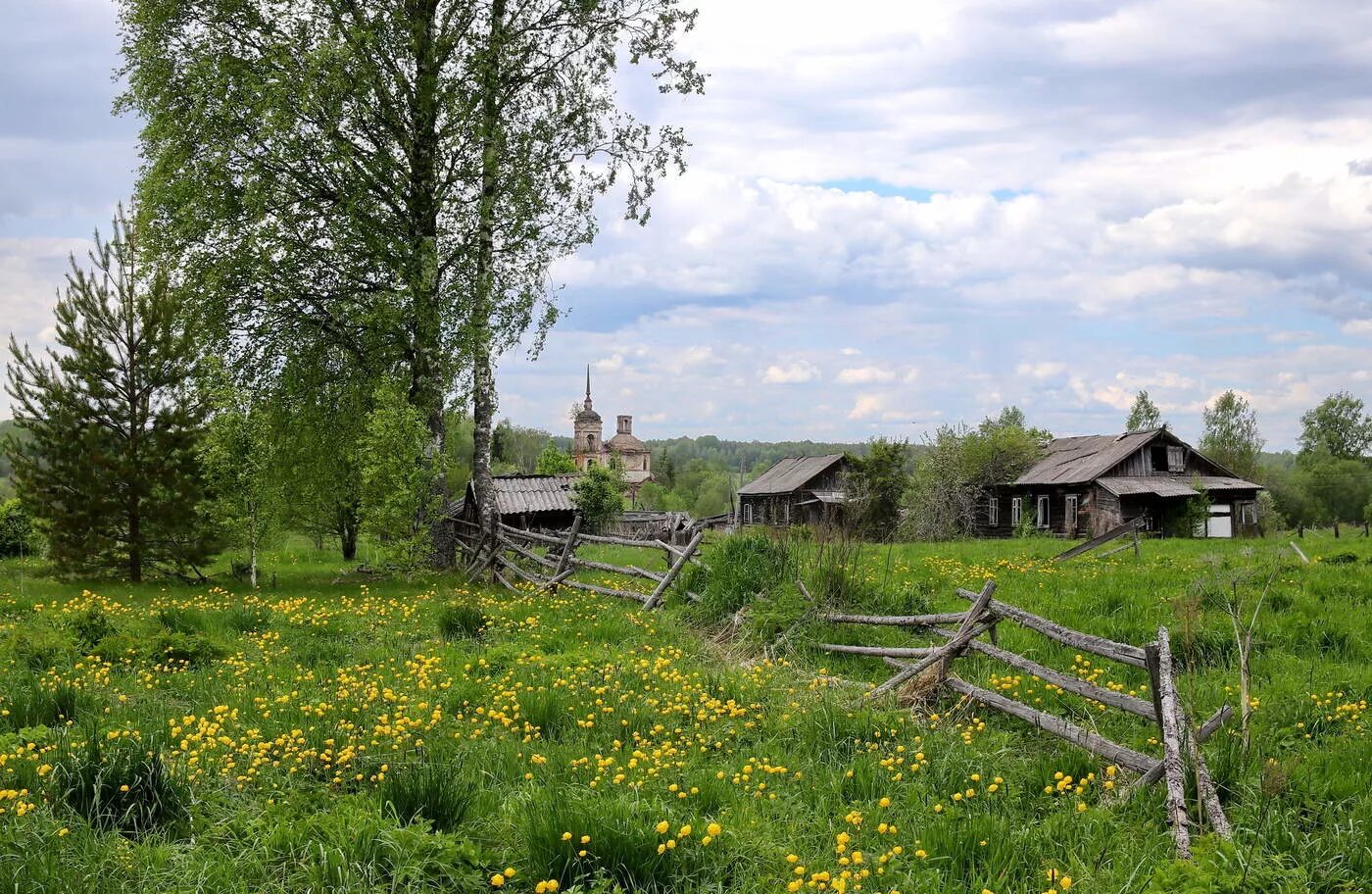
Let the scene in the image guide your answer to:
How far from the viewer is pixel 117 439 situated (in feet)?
61.5

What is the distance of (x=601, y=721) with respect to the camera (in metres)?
7.05

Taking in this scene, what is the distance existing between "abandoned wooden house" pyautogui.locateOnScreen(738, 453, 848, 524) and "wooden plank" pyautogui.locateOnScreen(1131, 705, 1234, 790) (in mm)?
44936

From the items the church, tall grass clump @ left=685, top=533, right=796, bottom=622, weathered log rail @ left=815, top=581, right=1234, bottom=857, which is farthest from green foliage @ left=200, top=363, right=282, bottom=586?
the church

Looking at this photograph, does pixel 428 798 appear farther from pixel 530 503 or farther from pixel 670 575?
pixel 530 503

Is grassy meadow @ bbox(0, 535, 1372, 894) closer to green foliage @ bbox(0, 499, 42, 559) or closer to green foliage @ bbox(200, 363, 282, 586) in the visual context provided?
green foliage @ bbox(200, 363, 282, 586)

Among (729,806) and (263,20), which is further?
(263,20)

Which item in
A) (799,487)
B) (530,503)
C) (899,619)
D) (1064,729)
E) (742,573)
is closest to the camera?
(1064,729)

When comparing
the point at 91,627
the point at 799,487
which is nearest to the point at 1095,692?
the point at 91,627

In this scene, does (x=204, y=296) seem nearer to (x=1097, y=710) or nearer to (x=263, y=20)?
(x=263, y=20)

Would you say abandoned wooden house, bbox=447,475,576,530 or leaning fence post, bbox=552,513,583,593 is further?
abandoned wooden house, bbox=447,475,576,530

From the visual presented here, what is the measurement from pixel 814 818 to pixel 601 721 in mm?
2342

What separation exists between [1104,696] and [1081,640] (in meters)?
0.74

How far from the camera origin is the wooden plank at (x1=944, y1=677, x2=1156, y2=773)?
5539 millimetres

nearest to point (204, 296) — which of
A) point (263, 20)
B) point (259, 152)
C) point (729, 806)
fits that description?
point (259, 152)
